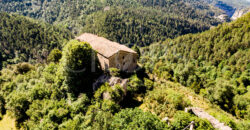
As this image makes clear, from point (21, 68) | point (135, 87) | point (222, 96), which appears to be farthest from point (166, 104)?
point (21, 68)

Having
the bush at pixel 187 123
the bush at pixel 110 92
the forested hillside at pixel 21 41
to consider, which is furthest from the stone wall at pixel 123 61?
the forested hillside at pixel 21 41

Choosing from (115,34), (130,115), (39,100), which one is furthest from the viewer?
(115,34)

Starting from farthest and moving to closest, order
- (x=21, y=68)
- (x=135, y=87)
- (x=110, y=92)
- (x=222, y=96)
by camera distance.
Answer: (x=21, y=68) → (x=222, y=96) → (x=135, y=87) → (x=110, y=92)

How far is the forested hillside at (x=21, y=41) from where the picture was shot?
457 feet

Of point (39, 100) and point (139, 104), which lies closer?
point (139, 104)

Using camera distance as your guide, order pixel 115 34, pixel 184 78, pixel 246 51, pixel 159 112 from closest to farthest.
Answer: pixel 159 112, pixel 184 78, pixel 246 51, pixel 115 34

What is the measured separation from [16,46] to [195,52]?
17727 centimetres

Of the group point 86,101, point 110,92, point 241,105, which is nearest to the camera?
point 110,92

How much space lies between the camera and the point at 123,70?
4194 cm

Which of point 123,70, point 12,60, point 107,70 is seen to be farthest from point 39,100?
point 12,60

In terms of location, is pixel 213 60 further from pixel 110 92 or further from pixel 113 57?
Result: pixel 110 92

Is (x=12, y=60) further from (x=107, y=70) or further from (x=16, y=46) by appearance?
(x=107, y=70)

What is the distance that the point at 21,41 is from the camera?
486 feet

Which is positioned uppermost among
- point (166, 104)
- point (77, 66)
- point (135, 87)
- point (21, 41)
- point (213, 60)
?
point (77, 66)
